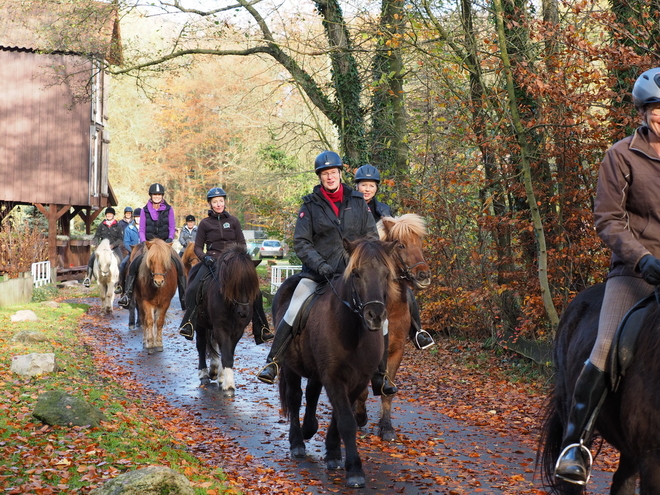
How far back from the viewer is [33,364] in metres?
10.4

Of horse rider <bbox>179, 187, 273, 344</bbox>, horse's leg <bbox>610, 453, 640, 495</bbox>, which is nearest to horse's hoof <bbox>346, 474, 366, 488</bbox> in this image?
horse's leg <bbox>610, 453, 640, 495</bbox>

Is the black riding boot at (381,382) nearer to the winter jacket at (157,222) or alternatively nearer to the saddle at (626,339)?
the saddle at (626,339)

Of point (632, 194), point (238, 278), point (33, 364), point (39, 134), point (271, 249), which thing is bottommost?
point (33, 364)

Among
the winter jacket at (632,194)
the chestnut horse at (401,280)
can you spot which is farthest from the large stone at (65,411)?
the winter jacket at (632,194)

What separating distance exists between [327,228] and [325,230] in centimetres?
3

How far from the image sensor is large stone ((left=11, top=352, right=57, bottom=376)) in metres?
10.3

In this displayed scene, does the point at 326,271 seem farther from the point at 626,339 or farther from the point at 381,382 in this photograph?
the point at 626,339

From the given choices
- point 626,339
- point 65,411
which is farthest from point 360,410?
point 626,339

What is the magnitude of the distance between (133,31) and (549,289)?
4665 centimetres

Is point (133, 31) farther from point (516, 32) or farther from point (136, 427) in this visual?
point (136, 427)

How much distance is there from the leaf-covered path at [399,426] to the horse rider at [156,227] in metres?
1.48

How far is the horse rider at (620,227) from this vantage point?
4.67m

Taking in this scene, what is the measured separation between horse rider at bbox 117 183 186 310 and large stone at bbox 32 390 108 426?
834 centimetres

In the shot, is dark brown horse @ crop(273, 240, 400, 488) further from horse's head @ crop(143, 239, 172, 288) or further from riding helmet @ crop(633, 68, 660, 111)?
horse's head @ crop(143, 239, 172, 288)
